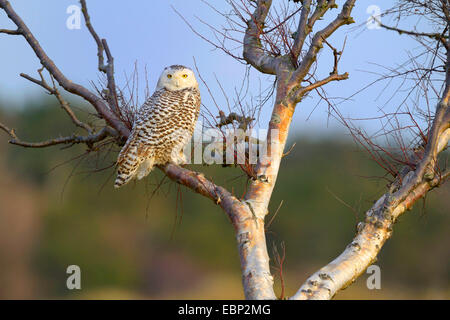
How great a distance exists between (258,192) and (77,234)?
67.2 ft

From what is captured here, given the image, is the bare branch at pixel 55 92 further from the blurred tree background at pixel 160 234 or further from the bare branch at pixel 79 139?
the blurred tree background at pixel 160 234

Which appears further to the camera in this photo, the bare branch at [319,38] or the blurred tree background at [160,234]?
the blurred tree background at [160,234]

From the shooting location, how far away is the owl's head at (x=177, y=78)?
12.8ft

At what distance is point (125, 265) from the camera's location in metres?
21.8

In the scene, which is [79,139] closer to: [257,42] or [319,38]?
[257,42]

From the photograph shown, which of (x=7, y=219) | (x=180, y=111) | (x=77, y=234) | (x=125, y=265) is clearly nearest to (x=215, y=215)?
(x=125, y=265)

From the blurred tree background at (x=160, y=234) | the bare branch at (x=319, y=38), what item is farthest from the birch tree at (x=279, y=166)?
the blurred tree background at (x=160, y=234)

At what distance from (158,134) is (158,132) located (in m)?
0.02

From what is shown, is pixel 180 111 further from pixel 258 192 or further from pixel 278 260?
pixel 278 260

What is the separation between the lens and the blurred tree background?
20250 mm

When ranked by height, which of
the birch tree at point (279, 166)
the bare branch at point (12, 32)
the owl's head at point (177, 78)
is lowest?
the birch tree at point (279, 166)

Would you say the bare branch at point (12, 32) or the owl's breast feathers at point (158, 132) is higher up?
the bare branch at point (12, 32)

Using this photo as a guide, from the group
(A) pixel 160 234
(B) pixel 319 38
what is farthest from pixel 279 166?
(A) pixel 160 234

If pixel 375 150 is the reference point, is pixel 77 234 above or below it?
above
